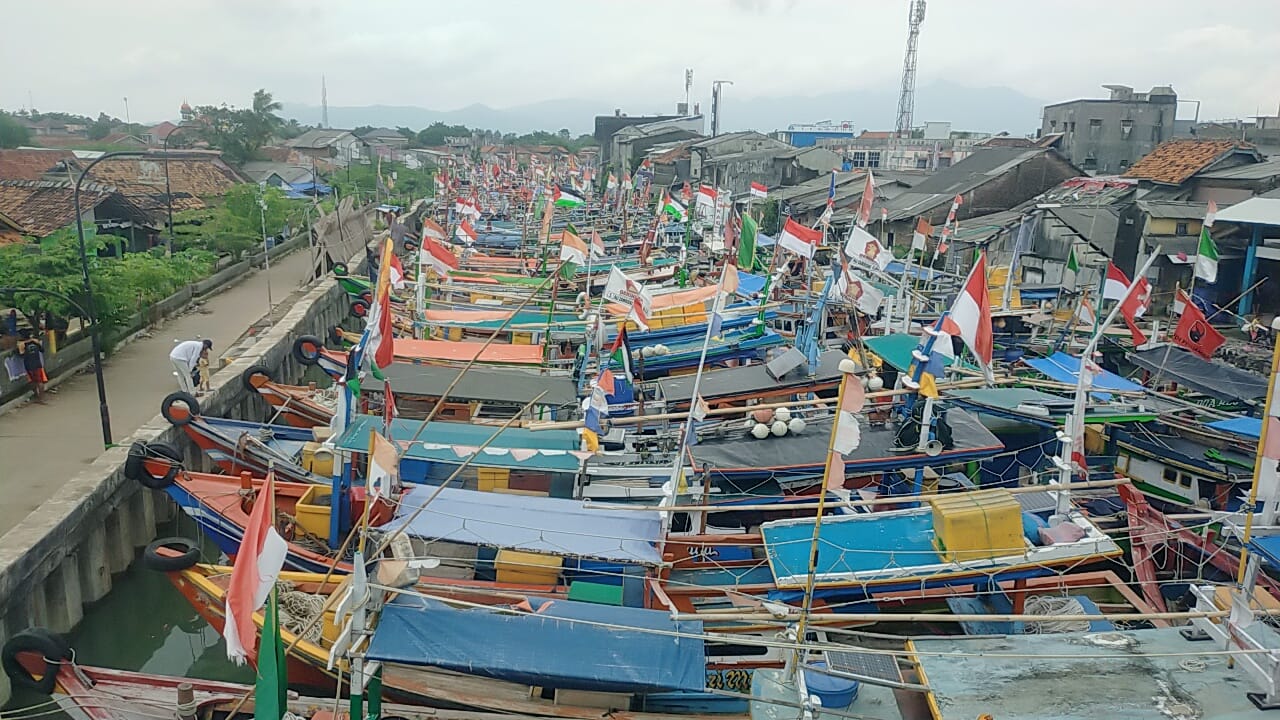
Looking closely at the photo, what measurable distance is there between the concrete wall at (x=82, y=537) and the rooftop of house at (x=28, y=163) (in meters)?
31.1

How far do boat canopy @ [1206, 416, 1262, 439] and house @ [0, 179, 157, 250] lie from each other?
30773 mm

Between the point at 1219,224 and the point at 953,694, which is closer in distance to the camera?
the point at 953,694

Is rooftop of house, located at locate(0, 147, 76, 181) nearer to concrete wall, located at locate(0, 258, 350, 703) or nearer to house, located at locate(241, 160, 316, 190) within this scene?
house, located at locate(241, 160, 316, 190)

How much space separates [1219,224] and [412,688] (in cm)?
3214

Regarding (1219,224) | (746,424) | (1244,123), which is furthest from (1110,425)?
(1244,123)

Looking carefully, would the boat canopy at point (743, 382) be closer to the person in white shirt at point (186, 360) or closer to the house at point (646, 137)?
the person in white shirt at point (186, 360)

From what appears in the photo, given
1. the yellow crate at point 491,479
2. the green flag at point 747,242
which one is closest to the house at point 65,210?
the green flag at point 747,242

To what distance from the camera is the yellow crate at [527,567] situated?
11922mm

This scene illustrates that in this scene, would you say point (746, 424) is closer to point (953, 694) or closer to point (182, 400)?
point (953, 694)

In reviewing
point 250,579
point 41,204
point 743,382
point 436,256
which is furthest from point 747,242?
point 41,204

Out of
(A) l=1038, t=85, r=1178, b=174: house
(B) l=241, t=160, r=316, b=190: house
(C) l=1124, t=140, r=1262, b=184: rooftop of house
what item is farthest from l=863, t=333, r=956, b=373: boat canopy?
(B) l=241, t=160, r=316, b=190: house

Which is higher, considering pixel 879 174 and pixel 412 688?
pixel 879 174

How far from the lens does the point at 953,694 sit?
7.80 m

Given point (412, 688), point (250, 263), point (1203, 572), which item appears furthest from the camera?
point (250, 263)
